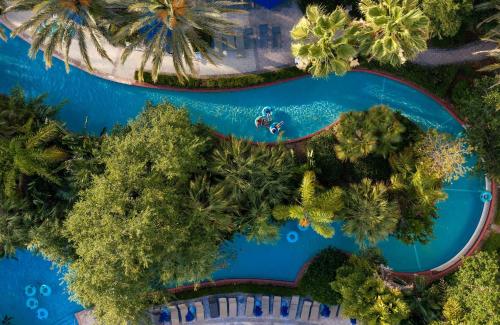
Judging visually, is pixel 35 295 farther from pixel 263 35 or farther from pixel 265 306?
pixel 263 35

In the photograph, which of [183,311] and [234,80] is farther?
[183,311]

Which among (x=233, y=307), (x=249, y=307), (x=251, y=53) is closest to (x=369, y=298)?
(x=249, y=307)

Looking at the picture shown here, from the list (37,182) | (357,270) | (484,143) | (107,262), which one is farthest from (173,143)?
(484,143)

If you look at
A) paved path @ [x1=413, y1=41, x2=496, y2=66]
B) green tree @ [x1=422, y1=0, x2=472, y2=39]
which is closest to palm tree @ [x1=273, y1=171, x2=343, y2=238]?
green tree @ [x1=422, y1=0, x2=472, y2=39]

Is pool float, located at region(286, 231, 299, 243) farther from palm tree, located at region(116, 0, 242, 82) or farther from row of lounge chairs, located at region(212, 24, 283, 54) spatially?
palm tree, located at region(116, 0, 242, 82)

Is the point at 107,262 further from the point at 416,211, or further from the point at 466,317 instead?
the point at 466,317

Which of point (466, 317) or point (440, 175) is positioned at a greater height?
point (440, 175)
